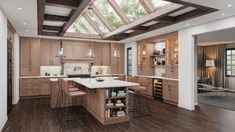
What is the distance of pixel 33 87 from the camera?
24.6ft

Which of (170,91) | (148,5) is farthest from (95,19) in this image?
(170,91)

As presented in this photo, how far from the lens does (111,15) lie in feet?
21.3

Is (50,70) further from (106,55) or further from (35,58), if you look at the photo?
(106,55)

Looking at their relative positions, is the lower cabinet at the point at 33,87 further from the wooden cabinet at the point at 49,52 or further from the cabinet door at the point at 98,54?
the cabinet door at the point at 98,54

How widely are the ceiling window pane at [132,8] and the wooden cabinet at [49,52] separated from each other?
4023 millimetres

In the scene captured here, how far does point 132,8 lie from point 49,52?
15.3 ft

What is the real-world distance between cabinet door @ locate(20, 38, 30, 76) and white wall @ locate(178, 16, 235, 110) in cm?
631

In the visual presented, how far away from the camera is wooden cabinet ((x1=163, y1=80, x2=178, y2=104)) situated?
6152 millimetres

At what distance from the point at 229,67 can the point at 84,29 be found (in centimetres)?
825

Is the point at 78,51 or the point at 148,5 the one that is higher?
the point at 148,5

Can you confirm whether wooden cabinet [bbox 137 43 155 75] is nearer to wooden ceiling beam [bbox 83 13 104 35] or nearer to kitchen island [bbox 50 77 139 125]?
wooden ceiling beam [bbox 83 13 104 35]

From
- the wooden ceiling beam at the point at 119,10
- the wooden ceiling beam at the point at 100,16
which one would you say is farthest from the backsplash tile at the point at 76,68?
the wooden ceiling beam at the point at 119,10

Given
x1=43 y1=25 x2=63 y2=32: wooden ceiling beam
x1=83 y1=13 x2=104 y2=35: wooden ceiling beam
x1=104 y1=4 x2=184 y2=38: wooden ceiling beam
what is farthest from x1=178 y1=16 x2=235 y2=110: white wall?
x1=43 y1=25 x2=63 y2=32: wooden ceiling beam

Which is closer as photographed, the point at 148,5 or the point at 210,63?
the point at 148,5
